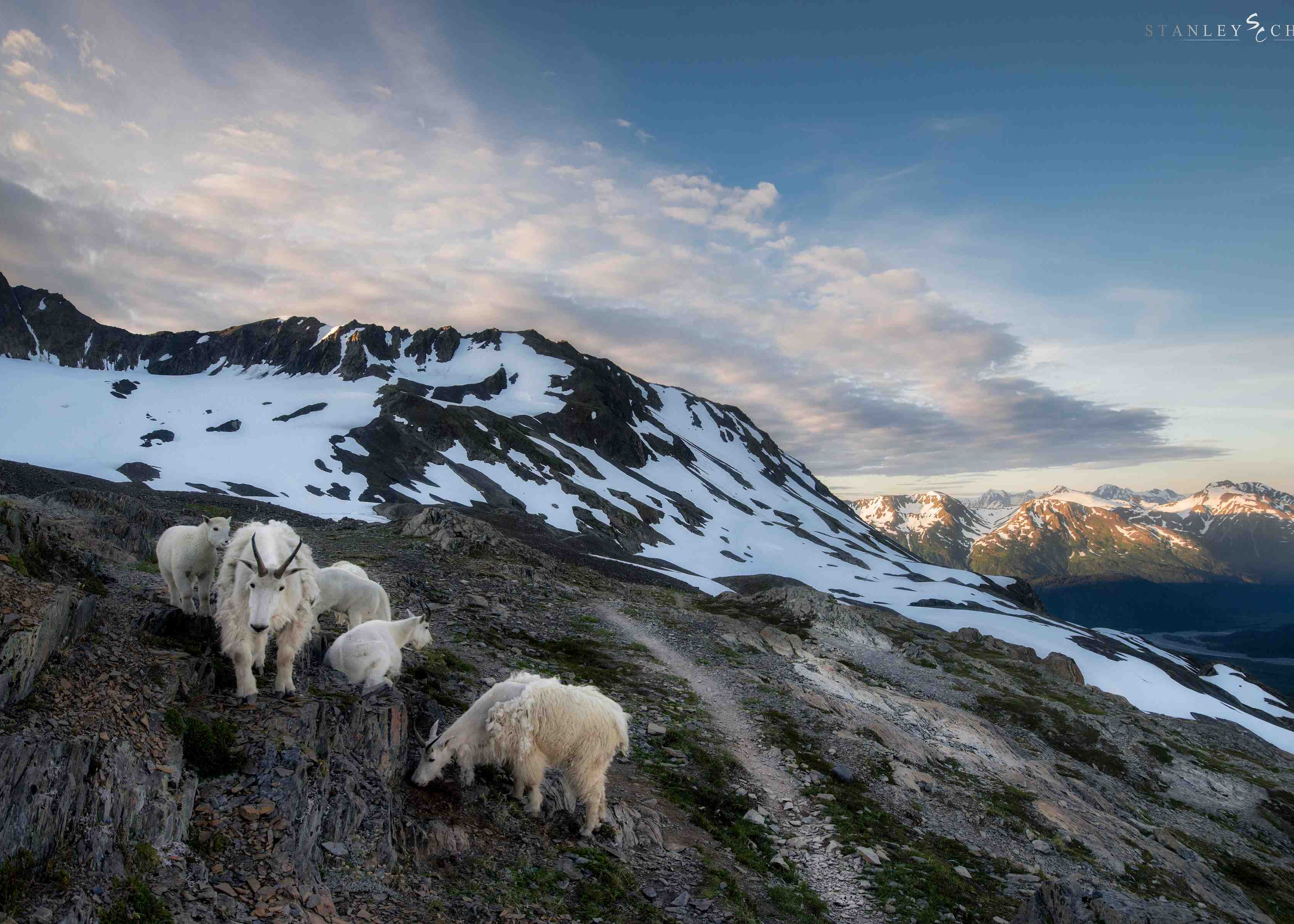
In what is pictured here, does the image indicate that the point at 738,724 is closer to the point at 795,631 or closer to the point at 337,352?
the point at 795,631

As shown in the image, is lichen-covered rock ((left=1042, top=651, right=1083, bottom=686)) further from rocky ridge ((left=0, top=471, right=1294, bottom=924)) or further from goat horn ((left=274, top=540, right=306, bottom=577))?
goat horn ((left=274, top=540, right=306, bottom=577))

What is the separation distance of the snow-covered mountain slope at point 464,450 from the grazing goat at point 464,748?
177 ft

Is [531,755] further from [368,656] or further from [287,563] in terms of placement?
[287,563]

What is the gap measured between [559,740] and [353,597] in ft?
27.8

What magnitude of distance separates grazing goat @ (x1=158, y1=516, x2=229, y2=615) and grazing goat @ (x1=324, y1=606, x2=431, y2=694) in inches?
96.9

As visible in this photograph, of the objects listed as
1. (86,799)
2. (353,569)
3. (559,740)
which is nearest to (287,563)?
(86,799)

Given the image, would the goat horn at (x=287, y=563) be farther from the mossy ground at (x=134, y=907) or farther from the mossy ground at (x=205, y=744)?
the mossy ground at (x=134, y=907)

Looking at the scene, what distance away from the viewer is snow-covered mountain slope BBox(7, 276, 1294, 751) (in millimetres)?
73125

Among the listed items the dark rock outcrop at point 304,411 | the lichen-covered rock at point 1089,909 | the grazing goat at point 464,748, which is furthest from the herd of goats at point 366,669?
the dark rock outcrop at point 304,411

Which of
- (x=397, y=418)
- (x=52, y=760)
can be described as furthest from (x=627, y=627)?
(x=397, y=418)

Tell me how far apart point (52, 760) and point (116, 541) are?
21.0 m

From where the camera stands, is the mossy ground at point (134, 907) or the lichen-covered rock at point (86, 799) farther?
the lichen-covered rock at point (86, 799)

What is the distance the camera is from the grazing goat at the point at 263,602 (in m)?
8.88

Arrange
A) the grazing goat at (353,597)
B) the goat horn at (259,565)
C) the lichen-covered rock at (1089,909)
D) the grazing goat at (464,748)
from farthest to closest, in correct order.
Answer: the grazing goat at (353,597) < the grazing goat at (464,748) < the lichen-covered rock at (1089,909) < the goat horn at (259,565)
